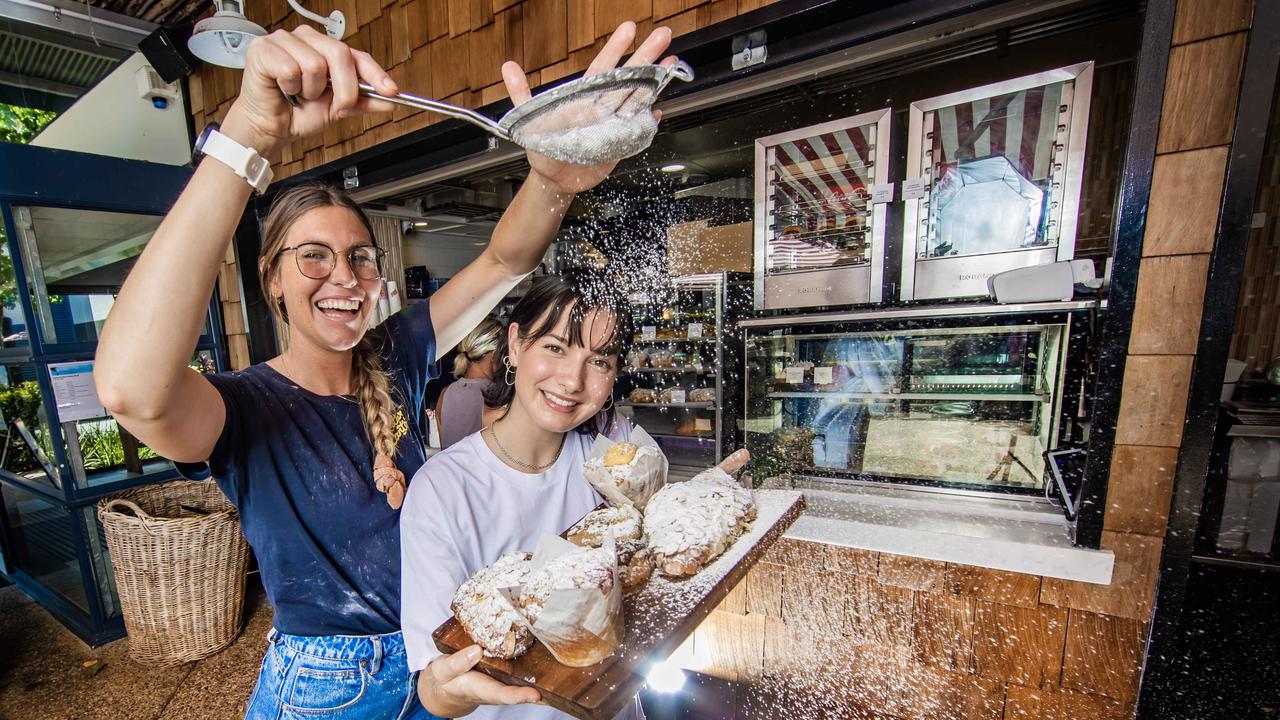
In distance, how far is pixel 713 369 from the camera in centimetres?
447

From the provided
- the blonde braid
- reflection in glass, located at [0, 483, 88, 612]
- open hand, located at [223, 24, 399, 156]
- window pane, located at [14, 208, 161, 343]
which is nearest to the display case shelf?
the blonde braid

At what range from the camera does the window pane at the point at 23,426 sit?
11.3 ft

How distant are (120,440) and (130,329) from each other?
159 inches

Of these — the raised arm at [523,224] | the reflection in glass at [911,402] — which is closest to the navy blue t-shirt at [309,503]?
the raised arm at [523,224]

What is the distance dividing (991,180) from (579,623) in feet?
7.78

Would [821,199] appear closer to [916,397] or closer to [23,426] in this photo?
[916,397]

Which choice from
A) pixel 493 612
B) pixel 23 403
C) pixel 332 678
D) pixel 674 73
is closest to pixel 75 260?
pixel 23 403

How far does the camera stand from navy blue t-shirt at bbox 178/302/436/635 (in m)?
1.07

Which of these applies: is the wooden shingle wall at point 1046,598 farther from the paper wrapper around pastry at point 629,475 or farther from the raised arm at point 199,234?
the raised arm at point 199,234

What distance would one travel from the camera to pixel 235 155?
71 cm

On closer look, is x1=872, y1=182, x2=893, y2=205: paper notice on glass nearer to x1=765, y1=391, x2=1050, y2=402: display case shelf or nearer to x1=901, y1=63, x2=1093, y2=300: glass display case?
x1=901, y1=63, x2=1093, y2=300: glass display case

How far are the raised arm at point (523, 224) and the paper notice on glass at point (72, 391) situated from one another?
130 inches

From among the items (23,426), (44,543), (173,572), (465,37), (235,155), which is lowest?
(44,543)

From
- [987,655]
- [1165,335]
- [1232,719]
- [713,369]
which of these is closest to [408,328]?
[1165,335]
